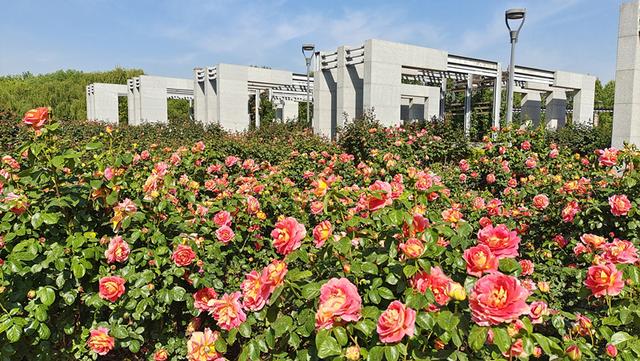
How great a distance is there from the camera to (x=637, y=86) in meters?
7.14

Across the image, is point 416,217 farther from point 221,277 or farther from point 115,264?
point 115,264

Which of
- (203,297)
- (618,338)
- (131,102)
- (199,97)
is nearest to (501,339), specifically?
(618,338)

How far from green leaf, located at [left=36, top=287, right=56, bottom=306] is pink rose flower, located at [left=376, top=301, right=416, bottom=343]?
1338 millimetres

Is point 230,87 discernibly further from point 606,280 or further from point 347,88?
point 606,280

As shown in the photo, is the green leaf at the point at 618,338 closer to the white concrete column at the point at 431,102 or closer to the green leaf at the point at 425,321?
the green leaf at the point at 425,321

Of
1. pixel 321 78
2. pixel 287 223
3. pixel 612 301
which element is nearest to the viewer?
pixel 287 223

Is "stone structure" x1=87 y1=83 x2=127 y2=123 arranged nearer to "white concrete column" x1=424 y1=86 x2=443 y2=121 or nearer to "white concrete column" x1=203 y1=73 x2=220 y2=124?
"white concrete column" x1=203 y1=73 x2=220 y2=124

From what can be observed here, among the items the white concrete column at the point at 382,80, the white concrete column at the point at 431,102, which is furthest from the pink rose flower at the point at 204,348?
the white concrete column at the point at 431,102

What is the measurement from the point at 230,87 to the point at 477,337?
17.1 m

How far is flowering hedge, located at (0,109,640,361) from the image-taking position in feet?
3.89

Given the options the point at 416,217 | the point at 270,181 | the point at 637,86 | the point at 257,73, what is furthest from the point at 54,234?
the point at 257,73

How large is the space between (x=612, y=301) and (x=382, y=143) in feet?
14.4

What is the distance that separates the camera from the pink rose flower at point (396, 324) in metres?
1.09

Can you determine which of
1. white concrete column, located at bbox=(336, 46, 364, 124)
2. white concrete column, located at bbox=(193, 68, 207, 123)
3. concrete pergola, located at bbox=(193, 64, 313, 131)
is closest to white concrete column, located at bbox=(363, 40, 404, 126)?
white concrete column, located at bbox=(336, 46, 364, 124)
